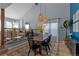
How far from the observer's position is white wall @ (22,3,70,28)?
2285 mm

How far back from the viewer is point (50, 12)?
233 centimetres

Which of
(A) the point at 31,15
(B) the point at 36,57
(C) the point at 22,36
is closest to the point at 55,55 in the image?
(B) the point at 36,57

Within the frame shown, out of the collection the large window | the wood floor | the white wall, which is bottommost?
the wood floor

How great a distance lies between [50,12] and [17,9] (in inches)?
24.4

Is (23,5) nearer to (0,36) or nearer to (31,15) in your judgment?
(31,15)

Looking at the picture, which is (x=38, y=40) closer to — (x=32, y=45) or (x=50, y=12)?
(x=32, y=45)

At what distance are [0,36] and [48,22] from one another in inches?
36.1

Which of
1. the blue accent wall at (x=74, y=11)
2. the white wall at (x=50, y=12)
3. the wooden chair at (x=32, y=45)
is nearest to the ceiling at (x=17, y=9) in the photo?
the white wall at (x=50, y=12)

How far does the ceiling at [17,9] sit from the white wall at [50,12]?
0.22ft

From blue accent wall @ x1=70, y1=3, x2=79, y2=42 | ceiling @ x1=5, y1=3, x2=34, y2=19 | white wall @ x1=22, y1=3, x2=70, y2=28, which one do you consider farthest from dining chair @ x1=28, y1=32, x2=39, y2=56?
blue accent wall @ x1=70, y1=3, x2=79, y2=42

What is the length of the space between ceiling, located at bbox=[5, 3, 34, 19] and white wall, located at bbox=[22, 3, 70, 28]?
0.07 m

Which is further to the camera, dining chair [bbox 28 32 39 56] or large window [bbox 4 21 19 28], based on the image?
dining chair [bbox 28 32 39 56]

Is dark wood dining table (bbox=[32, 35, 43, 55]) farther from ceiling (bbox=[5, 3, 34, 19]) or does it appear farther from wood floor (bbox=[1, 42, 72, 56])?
ceiling (bbox=[5, 3, 34, 19])

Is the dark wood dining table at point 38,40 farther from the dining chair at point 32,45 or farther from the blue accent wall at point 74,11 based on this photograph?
the blue accent wall at point 74,11
